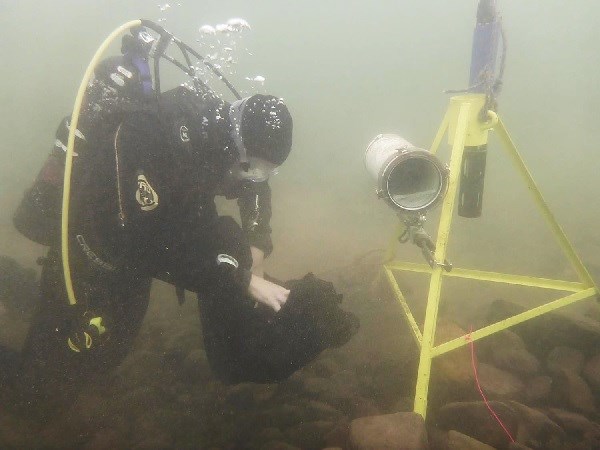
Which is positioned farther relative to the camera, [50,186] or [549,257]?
[549,257]

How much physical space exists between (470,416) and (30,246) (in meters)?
9.50

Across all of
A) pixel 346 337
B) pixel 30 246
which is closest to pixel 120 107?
pixel 346 337

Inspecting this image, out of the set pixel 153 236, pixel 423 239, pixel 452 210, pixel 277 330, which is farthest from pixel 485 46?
pixel 153 236

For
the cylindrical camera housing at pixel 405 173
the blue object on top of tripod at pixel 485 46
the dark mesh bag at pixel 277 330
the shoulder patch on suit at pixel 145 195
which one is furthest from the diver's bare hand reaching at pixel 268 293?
the blue object on top of tripod at pixel 485 46

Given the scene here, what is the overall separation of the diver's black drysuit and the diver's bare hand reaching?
0.07m

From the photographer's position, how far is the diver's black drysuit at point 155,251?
8.38 ft

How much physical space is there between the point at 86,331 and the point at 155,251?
2.06 ft

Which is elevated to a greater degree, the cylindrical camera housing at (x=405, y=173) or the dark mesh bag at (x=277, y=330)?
the cylindrical camera housing at (x=405, y=173)

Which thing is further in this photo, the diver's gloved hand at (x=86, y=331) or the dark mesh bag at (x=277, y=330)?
the dark mesh bag at (x=277, y=330)

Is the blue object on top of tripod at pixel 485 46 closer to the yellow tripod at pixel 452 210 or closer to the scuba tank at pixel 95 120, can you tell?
the yellow tripod at pixel 452 210

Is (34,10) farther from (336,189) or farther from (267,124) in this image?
(267,124)

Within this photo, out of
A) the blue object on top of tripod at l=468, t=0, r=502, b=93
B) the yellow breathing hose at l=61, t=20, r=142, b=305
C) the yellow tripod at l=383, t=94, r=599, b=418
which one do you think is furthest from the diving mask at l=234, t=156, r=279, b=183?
the blue object on top of tripod at l=468, t=0, r=502, b=93

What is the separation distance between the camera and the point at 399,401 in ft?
10.6

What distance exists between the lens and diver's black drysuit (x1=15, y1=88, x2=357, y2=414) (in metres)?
2.55
